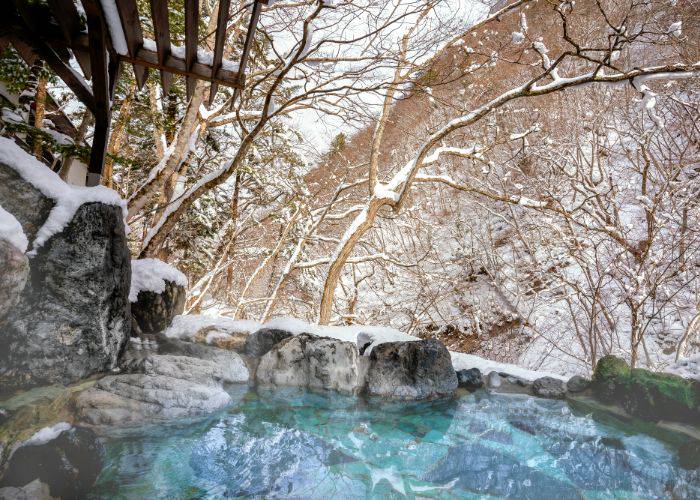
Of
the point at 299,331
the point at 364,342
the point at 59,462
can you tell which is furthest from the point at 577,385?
the point at 59,462

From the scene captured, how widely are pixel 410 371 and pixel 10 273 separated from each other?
147 inches

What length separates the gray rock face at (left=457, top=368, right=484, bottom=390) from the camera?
15.7 feet

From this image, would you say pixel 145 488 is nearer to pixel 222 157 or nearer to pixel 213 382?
pixel 213 382

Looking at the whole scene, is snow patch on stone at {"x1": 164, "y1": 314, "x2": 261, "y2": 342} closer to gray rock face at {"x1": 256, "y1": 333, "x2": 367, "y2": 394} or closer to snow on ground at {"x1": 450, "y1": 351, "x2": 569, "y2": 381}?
gray rock face at {"x1": 256, "y1": 333, "x2": 367, "y2": 394}

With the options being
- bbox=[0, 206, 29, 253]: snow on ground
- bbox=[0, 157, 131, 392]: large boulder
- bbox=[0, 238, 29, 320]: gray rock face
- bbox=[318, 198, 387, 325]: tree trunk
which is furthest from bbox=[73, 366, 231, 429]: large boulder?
bbox=[318, 198, 387, 325]: tree trunk

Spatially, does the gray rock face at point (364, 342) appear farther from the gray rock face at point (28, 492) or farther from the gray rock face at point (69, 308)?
the gray rock face at point (28, 492)

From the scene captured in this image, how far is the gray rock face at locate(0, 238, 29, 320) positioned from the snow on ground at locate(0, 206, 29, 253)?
41 millimetres

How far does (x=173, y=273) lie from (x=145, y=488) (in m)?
3.08

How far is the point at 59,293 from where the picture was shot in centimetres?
303

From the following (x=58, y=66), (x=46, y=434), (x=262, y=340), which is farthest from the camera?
(x=262, y=340)

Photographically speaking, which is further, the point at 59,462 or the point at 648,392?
the point at 648,392

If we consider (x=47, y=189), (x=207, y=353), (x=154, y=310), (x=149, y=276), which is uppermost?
(x=47, y=189)

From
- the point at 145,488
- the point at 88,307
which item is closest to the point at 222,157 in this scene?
the point at 88,307

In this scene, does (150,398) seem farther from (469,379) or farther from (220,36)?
(469,379)
